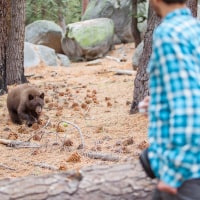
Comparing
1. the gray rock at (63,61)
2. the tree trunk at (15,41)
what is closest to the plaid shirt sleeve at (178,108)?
the tree trunk at (15,41)

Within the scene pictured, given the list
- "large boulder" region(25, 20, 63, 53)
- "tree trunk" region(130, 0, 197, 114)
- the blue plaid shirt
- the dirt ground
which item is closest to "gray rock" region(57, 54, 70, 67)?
"large boulder" region(25, 20, 63, 53)

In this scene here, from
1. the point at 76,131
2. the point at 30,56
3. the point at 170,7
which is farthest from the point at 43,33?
the point at 170,7

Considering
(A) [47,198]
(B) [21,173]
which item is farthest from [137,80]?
(A) [47,198]

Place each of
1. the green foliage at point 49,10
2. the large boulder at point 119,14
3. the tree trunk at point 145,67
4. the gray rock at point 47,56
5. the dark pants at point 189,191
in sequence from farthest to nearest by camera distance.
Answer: the green foliage at point 49,10 → the large boulder at point 119,14 → the gray rock at point 47,56 → the tree trunk at point 145,67 → the dark pants at point 189,191

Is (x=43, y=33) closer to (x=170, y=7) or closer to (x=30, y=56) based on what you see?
(x=30, y=56)

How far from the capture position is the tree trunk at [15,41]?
13.0 m

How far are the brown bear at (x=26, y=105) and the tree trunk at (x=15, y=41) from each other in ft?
14.7

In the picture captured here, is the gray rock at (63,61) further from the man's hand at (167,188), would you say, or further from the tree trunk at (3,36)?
the man's hand at (167,188)

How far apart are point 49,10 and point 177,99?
Result: 26.4 m

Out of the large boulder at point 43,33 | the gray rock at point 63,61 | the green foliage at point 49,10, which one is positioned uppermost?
the green foliage at point 49,10

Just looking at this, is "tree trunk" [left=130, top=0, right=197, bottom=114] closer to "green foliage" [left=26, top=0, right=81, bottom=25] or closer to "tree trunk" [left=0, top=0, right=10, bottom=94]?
"tree trunk" [left=0, top=0, right=10, bottom=94]

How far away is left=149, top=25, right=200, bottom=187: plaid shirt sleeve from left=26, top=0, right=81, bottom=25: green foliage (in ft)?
72.7

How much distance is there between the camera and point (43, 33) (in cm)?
2172

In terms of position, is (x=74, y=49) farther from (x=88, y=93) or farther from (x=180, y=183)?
(x=180, y=183)
